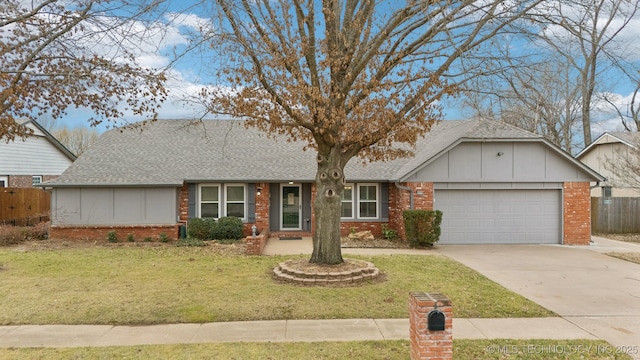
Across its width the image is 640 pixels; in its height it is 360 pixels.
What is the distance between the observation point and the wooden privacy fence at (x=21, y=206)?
59.8 ft

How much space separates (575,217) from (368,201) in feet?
25.7

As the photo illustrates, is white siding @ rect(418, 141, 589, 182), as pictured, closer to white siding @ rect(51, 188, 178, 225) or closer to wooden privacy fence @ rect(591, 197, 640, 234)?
wooden privacy fence @ rect(591, 197, 640, 234)

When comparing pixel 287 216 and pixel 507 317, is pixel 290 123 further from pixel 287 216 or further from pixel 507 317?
pixel 287 216

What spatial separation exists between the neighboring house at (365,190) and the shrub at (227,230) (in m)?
0.59

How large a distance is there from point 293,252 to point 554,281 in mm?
7188

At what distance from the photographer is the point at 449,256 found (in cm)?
1220

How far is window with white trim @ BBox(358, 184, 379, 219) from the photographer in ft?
53.4

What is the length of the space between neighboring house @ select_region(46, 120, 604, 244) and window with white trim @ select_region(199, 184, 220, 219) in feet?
0.13

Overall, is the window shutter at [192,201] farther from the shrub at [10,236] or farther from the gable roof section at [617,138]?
the gable roof section at [617,138]

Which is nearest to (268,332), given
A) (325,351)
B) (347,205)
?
(325,351)

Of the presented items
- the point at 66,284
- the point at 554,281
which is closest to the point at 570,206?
the point at 554,281

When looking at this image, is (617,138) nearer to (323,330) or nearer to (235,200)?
(235,200)

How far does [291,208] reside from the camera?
16641mm

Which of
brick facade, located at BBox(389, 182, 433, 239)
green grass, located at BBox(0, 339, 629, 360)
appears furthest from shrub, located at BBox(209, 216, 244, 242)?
green grass, located at BBox(0, 339, 629, 360)
